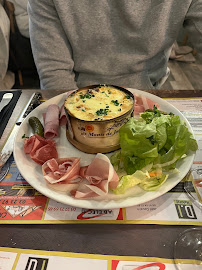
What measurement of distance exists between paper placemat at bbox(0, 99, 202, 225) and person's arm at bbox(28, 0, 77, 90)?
0.95m

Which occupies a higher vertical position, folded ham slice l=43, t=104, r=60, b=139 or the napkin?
folded ham slice l=43, t=104, r=60, b=139

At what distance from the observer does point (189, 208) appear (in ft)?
2.97

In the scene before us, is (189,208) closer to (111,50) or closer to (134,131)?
(134,131)

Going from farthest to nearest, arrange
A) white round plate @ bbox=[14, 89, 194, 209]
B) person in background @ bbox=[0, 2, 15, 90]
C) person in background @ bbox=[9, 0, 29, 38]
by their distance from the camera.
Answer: person in background @ bbox=[9, 0, 29, 38]
person in background @ bbox=[0, 2, 15, 90]
white round plate @ bbox=[14, 89, 194, 209]

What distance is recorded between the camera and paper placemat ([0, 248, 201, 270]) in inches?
29.4

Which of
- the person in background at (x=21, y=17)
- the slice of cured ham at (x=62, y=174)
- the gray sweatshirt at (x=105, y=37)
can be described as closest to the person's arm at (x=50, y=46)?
the gray sweatshirt at (x=105, y=37)

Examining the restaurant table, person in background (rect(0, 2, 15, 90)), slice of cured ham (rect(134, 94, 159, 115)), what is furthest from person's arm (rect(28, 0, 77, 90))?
person in background (rect(0, 2, 15, 90))

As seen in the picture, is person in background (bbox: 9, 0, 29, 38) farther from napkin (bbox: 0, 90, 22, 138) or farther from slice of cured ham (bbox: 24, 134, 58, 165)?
slice of cured ham (bbox: 24, 134, 58, 165)

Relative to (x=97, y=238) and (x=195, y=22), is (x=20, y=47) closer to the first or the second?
(x=195, y=22)

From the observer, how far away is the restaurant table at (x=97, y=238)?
795 millimetres

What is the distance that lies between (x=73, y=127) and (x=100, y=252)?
589 millimetres

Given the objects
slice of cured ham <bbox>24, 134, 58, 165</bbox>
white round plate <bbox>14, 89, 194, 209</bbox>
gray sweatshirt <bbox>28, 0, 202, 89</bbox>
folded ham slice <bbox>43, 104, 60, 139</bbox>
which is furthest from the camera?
gray sweatshirt <bbox>28, 0, 202, 89</bbox>

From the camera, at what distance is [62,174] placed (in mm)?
959

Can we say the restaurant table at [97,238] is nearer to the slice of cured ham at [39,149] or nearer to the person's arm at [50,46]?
the slice of cured ham at [39,149]
